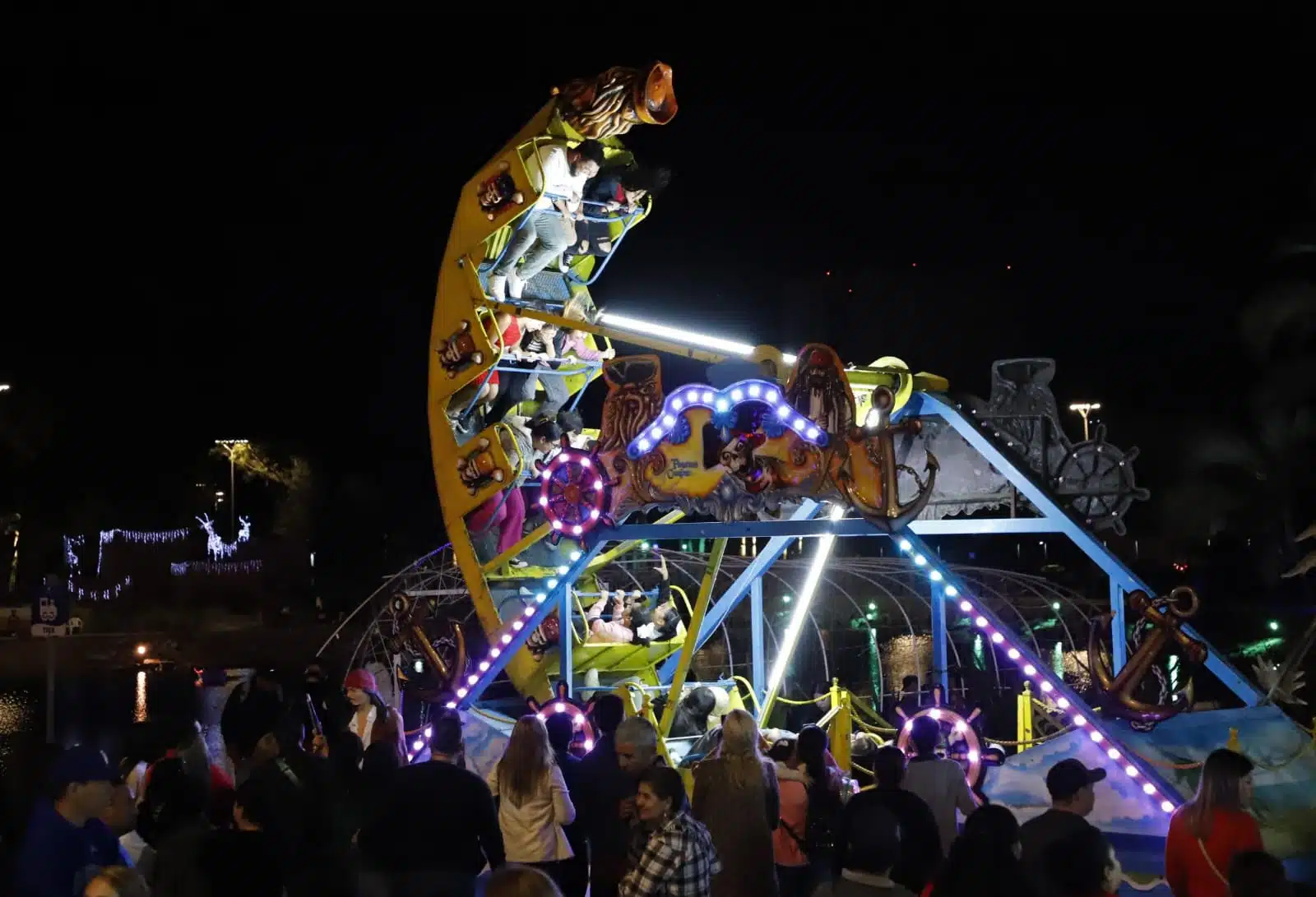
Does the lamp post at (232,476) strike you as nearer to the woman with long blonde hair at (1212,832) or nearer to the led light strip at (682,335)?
the led light strip at (682,335)

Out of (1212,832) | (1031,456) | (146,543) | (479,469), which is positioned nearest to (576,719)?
(479,469)

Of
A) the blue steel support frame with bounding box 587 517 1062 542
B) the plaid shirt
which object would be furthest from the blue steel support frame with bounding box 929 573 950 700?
the plaid shirt

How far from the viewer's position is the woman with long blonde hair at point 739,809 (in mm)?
7340

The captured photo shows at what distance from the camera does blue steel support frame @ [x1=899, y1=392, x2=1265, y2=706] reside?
11562mm

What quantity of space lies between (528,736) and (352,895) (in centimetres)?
137

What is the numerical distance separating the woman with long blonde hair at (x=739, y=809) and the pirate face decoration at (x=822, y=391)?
14.5 ft

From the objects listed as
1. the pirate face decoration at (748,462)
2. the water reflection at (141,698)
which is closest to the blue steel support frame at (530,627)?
the pirate face decoration at (748,462)

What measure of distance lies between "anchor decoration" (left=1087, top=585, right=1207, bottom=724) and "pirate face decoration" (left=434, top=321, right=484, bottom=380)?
22.3ft

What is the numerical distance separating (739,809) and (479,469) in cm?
796

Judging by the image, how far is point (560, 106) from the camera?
566 inches

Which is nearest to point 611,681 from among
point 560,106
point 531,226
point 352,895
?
point 531,226

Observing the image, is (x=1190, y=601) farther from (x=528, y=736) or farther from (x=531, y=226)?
(x=531, y=226)

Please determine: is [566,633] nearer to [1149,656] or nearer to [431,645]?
[431,645]

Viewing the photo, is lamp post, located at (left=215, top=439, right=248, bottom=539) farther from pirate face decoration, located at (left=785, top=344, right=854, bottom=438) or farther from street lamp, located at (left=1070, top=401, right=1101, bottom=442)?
pirate face decoration, located at (left=785, top=344, right=854, bottom=438)
